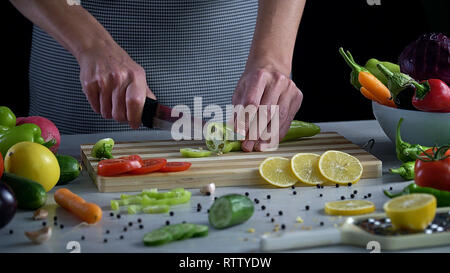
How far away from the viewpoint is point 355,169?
6.80ft

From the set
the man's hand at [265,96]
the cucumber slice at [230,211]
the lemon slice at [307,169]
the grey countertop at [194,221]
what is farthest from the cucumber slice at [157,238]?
the man's hand at [265,96]

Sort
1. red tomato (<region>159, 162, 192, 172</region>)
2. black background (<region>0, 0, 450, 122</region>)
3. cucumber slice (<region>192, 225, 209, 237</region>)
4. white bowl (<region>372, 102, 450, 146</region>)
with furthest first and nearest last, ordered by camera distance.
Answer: black background (<region>0, 0, 450, 122</region>)
white bowl (<region>372, 102, 450, 146</region>)
red tomato (<region>159, 162, 192, 172</region>)
cucumber slice (<region>192, 225, 209, 237</region>)

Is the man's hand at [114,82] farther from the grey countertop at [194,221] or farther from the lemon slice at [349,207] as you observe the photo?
the lemon slice at [349,207]

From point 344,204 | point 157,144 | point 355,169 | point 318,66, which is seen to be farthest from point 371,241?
point 318,66

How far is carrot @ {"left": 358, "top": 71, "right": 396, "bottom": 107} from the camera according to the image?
2.34 metres

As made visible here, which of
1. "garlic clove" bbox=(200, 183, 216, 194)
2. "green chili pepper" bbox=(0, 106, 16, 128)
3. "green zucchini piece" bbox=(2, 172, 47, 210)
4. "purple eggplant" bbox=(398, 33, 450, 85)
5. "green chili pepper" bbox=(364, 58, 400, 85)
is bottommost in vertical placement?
"garlic clove" bbox=(200, 183, 216, 194)

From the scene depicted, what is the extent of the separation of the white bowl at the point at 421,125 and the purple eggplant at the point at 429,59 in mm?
145

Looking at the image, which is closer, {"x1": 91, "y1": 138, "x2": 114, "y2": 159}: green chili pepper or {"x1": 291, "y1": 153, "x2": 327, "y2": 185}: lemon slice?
{"x1": 291, "y1": 153, "x2": 327, "y2": 185}: lemon slice

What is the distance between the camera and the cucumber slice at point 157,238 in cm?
158

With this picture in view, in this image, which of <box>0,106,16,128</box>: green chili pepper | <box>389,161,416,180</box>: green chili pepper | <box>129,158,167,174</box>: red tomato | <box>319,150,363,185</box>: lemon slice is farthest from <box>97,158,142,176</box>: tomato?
<box>389,161,416,180</box>: green chili pepper

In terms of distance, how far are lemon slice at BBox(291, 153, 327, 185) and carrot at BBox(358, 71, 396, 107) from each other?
1.29ft

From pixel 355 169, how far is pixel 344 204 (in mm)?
311

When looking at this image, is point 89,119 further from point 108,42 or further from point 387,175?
point 387,175

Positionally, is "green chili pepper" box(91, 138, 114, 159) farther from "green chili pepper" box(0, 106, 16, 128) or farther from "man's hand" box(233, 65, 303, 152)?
"man's hand" box(233, 65, 303, 152)
